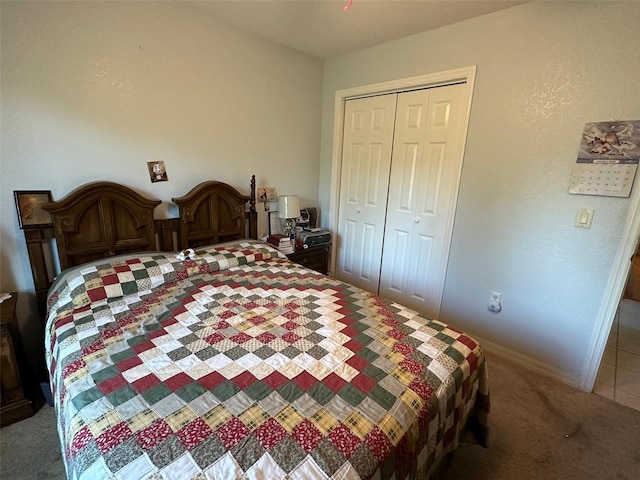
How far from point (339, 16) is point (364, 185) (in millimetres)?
1433

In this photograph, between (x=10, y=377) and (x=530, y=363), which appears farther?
(x=530, y=363)

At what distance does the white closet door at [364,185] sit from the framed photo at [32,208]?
7.95 ft

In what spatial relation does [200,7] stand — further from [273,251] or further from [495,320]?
[495,320]

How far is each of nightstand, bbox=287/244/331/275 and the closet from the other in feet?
0.97

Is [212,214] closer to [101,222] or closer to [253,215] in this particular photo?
[253,215]

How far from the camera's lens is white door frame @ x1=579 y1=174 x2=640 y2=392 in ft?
5.70

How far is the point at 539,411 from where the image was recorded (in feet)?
6.02

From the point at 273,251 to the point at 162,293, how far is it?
0.94 meters

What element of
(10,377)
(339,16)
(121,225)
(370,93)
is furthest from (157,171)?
(370,93)

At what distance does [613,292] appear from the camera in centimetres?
184

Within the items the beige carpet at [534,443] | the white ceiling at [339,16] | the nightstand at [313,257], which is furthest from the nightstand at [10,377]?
the white ceiling at [339,16]

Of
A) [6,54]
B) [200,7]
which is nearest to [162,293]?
[6,54]

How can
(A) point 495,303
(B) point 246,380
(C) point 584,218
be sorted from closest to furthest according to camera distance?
(B) point 246,380 < (C) point 584,218 < (A) point 495,303

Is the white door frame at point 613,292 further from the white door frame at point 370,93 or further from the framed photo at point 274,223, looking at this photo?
→ the framed photo at point 274,223
